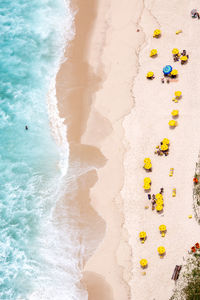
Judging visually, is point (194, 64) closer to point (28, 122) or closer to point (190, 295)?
point (28, 122)

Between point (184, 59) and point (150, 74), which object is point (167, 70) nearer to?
point (150, 74)

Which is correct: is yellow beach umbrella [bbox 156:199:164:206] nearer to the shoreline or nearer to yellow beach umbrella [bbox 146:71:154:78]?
the shoreline

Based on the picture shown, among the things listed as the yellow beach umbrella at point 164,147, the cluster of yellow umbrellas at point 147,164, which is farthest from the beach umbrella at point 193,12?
the cluster of yellow umbrellas at point 147,164

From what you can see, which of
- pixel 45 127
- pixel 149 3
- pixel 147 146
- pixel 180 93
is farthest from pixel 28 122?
pixel 149 3

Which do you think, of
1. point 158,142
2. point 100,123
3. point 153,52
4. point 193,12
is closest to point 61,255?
point 100,123

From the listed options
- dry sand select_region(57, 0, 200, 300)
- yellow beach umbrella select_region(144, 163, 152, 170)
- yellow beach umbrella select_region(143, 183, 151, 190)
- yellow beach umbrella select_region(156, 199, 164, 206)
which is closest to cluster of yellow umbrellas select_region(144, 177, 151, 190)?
yellow beach umbrella select_region(143, 183, 151, 190)

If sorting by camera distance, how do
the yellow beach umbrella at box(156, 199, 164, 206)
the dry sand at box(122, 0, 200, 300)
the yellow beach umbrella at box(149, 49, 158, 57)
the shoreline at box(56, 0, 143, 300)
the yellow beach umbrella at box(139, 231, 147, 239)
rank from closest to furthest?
the dry sand at box(122, 0, 200, 300), the yellow beach umbrella at box(139, 231, 147, 239), the shoreline at box(56, 0, 143, 300), the yellow beach umbrella at box(156, 199, 164, 206), the yellow beach umbrella at box(149, 49, 158, 57)

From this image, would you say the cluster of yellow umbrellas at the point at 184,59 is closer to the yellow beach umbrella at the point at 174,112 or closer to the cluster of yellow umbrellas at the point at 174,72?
the cluster of yellow umbrellas at the point at 174,72
